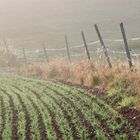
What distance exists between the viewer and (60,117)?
1767 cm

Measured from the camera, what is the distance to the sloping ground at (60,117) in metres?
15.2

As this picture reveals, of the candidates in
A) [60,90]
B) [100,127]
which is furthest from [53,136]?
[60,90]

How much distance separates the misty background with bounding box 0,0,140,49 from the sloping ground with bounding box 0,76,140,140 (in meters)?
35.9

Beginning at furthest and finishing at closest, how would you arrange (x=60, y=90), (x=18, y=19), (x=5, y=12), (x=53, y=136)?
1. (x=5, y=12)
2. (x=18, y=19)
3. (x=60, y=90)
4. (x=53, y=136)

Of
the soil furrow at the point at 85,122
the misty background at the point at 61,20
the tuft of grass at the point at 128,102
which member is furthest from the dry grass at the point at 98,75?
the misty background at the point at 61,20

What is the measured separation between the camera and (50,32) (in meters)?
70.8

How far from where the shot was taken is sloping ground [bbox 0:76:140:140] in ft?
49.9

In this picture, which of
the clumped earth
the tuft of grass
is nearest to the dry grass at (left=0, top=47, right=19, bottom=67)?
the clumped earth

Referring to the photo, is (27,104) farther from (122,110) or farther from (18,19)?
(18,19)

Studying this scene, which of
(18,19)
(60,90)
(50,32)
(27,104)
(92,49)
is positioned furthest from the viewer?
(18,19)

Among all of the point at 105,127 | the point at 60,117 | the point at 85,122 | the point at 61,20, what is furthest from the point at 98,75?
the point at 61,20

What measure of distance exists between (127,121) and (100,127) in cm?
94

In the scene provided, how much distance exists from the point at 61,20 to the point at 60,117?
63.5 m

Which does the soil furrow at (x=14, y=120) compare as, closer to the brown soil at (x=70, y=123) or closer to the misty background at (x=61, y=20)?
the brown soil at (x=70, y=123)
